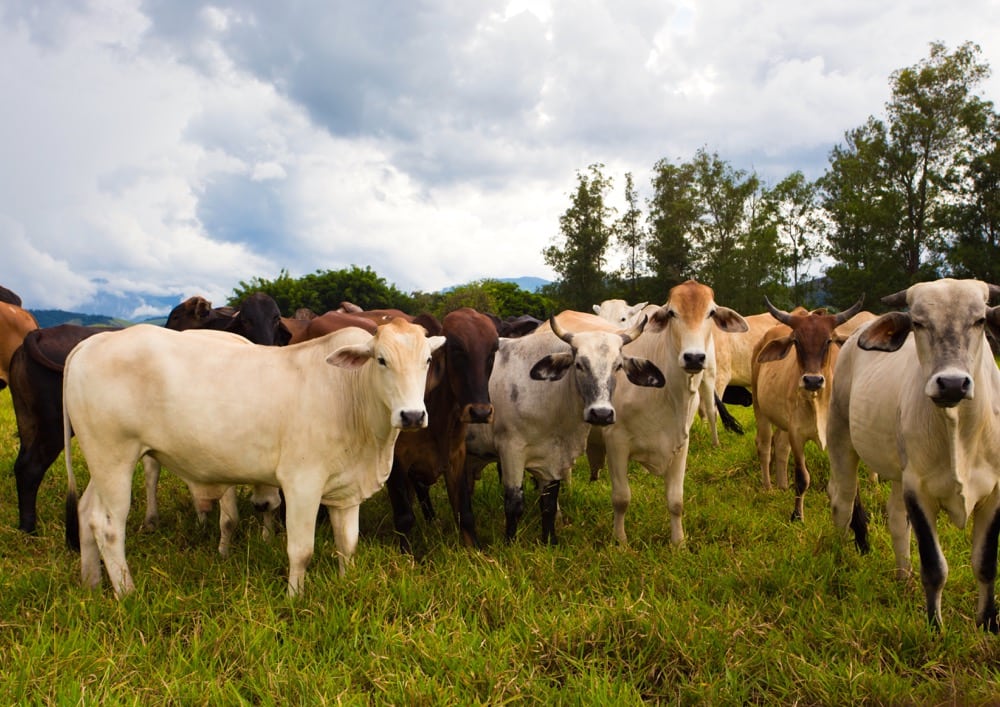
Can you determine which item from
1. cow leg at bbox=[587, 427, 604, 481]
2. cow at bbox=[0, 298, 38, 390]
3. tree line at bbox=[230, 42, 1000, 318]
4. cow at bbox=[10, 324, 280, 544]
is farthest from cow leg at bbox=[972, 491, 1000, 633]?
tree line at bbox=[230, 42, 1000, 318]

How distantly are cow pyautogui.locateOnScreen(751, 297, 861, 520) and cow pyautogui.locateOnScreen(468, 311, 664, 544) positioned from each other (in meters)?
1.56

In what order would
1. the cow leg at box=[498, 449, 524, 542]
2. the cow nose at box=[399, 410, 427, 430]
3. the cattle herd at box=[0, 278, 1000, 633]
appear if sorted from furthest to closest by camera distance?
1. the cow leg at box=[498, 449, 524, 542]
2. the cow nose at box=[399, 410, 427, 430]
3. the cattle herd at box=[0, 278, 1000, 633]

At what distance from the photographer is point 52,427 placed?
5.71m

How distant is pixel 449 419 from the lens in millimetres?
5203

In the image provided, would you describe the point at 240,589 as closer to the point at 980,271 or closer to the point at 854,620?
the point at 854,620

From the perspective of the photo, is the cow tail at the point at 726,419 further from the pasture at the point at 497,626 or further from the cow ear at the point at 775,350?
the pasture at the point at 497,626

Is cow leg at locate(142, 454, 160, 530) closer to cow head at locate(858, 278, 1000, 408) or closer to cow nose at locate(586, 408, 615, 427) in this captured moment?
cow nose at locate(586, 408, 615, 427)

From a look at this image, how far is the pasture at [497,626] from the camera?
10.5 feet

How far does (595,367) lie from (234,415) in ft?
8.01

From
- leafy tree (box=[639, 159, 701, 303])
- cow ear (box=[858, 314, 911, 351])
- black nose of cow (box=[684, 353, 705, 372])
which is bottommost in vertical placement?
black nose of cow (box=[684, 353, 705, 372])

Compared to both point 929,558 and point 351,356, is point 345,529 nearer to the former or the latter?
point 351,356

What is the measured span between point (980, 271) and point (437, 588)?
110ft

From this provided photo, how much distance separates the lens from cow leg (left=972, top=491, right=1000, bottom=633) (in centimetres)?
373

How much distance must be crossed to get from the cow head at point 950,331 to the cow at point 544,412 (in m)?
2.03
